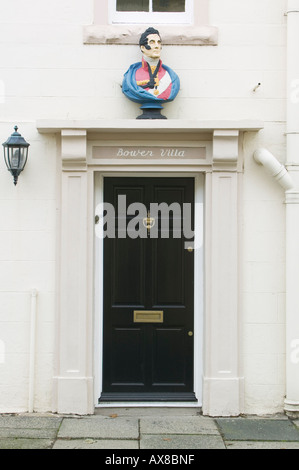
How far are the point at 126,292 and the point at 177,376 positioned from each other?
3.68 ft

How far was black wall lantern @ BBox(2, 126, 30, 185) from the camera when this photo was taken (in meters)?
7.05

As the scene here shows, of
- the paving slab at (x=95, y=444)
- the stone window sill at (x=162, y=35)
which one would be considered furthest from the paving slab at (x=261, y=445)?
the stone window sill at (x=162, y=35)

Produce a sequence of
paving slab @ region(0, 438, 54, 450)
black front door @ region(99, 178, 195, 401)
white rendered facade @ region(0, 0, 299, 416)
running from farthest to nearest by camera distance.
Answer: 1. black front door @ region(99, 178, 195, 401)
2. white rendered facade @ region(0, 0, 299, 416)
3. paving slab @ region(0, 438, 54, 450)

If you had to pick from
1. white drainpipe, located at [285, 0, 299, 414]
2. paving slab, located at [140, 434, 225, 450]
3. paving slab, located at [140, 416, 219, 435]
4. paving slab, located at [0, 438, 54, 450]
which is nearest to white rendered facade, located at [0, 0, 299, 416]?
white drainpipe, located at [285, 0, 299, 414]

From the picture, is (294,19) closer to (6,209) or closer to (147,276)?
(147,276)

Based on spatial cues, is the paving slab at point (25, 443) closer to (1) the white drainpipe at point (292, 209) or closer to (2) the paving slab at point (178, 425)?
(2) the paving slab at point (178, 425)

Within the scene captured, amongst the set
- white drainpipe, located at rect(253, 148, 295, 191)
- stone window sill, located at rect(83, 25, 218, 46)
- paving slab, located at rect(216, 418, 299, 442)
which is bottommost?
paving slab, located at rect(216, 418, 299, 442)

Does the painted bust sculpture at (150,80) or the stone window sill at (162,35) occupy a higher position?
the stone window sill at (162,35)

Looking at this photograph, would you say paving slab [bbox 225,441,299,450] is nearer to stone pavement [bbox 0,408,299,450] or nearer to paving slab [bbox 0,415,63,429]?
stone pavement [bbox 0,408,299,450]

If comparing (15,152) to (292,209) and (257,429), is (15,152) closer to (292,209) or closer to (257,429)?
(292,209)

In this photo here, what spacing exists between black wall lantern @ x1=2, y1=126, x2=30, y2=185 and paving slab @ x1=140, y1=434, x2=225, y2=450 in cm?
306

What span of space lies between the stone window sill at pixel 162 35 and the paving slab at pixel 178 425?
4.08m

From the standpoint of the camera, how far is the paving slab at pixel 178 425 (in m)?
6.73
